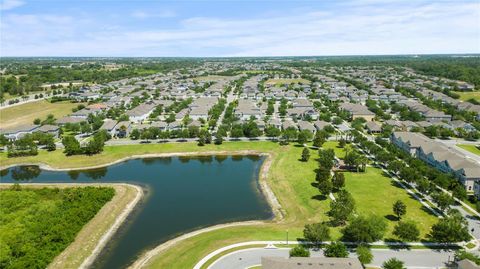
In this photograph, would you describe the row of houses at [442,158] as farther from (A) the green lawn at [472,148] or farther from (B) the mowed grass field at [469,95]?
(B) the mowed grass field at [469,95]

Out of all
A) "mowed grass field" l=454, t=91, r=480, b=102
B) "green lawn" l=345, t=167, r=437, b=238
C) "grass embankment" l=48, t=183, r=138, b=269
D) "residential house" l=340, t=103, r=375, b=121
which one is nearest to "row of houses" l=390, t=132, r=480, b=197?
"green lawn" l=345, t=167, r=437, b=238

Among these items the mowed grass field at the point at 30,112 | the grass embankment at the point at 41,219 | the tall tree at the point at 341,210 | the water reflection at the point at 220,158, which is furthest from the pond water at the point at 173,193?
the mowed grass field at the point at 30,112

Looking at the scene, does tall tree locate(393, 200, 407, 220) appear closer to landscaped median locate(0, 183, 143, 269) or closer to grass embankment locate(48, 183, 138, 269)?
landscaped median locate(0, 183, 143, 269)

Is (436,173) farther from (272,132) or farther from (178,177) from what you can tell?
(178,177)

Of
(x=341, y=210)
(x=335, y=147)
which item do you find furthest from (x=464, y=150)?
(x=341, y=210)

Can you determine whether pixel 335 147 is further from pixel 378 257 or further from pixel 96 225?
pixel 96 225

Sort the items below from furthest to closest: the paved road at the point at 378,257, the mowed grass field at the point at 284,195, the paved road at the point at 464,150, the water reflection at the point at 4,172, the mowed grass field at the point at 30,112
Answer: the mowed grass field at the point at 30,112
the paved road at the point at 464,150
the water reflection at the point at 4,172
the mowed grass field at the point at 284,195
the paved road at the point at 378,257

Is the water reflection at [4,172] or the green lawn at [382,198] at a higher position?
the green lawn at [382,198]
